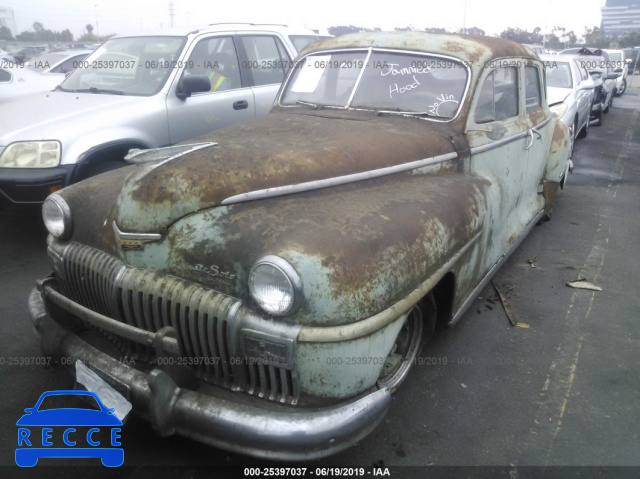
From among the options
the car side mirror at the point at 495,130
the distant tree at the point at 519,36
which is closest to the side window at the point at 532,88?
the car side mirror at the point at 495,130

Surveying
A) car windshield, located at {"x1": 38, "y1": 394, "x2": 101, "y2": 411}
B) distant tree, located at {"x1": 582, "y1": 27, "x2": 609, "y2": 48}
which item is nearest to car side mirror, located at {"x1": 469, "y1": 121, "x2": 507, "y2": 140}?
car windshield, located at {"x1": 38, "y1": 394, "x2": 101, "y2": 411}

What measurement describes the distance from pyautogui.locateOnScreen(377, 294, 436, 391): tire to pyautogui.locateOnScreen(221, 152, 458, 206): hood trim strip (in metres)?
0.75

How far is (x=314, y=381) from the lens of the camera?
6.62 feet

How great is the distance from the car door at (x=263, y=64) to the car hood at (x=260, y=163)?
8.12 feet

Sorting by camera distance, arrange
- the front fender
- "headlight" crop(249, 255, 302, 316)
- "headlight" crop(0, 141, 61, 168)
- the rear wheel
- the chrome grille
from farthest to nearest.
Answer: the rear wheel → the front fender → "headlight" crop(0, 141, 61, 168) → the chrome grille → "headlight" crop(249, 255, 302, 316)

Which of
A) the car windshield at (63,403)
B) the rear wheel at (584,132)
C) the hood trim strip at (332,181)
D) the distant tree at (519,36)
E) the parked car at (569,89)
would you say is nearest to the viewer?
the hood trim strip at (332,181)

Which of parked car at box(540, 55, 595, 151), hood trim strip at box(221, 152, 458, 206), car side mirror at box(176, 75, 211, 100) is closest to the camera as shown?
hood trim strip at box(221, 152, 458, 206)

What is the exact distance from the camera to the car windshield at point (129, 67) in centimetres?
520

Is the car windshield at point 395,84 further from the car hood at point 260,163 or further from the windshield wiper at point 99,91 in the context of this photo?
the windshield wiper at point 99,91

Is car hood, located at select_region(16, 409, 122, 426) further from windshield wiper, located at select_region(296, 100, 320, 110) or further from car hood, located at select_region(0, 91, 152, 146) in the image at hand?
car hood, located at select_region(0, 91, 152, 146)

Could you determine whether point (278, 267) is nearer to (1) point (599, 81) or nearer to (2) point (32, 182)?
(2) point (32, 182)

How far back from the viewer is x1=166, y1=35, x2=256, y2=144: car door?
5.14 metres

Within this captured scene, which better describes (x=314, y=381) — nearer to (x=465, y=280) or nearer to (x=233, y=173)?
(x=233, y=173)

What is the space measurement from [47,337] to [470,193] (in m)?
2.44
